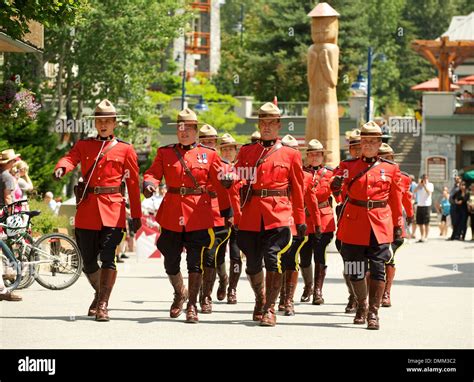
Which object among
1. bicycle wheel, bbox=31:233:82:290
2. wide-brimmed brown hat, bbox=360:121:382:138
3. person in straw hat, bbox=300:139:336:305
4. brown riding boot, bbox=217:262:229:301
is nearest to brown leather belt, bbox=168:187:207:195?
wide-brimmed brown hat, bbox=360:121:382:138

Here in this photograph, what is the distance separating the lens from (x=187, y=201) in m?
14.1

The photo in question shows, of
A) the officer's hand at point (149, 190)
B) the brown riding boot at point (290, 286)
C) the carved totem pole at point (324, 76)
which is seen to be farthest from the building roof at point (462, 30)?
the officer's hand at point (149, 190)

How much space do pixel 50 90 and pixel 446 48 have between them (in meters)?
23.3

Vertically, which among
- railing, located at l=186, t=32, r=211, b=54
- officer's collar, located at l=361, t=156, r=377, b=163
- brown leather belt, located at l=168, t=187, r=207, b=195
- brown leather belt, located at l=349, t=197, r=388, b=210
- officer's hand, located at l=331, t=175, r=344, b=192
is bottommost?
brown leather belt, located at l=349, t=197, r=388, b=210

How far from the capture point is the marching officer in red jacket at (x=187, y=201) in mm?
14055

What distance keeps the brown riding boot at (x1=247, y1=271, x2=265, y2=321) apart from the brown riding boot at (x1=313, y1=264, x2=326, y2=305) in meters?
2.49

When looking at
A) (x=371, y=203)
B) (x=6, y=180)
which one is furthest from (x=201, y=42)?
(x=371, y=203)

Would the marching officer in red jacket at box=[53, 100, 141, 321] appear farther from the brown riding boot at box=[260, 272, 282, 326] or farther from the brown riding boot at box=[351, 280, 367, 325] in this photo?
the brown riding boot at box=[351, 280, 367, 325]

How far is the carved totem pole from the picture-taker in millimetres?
28484

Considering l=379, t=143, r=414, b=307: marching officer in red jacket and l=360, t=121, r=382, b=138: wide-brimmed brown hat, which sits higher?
l=360, t=121, r=382, b=138: wide-brimmed brown hat

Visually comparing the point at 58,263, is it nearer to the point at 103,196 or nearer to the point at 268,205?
the point at 103,196

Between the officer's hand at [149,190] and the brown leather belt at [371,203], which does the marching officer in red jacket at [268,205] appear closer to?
the brown leather belt at [371,203]

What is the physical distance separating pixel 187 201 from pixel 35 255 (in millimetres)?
3628

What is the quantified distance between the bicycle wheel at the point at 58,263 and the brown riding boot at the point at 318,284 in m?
2.97
